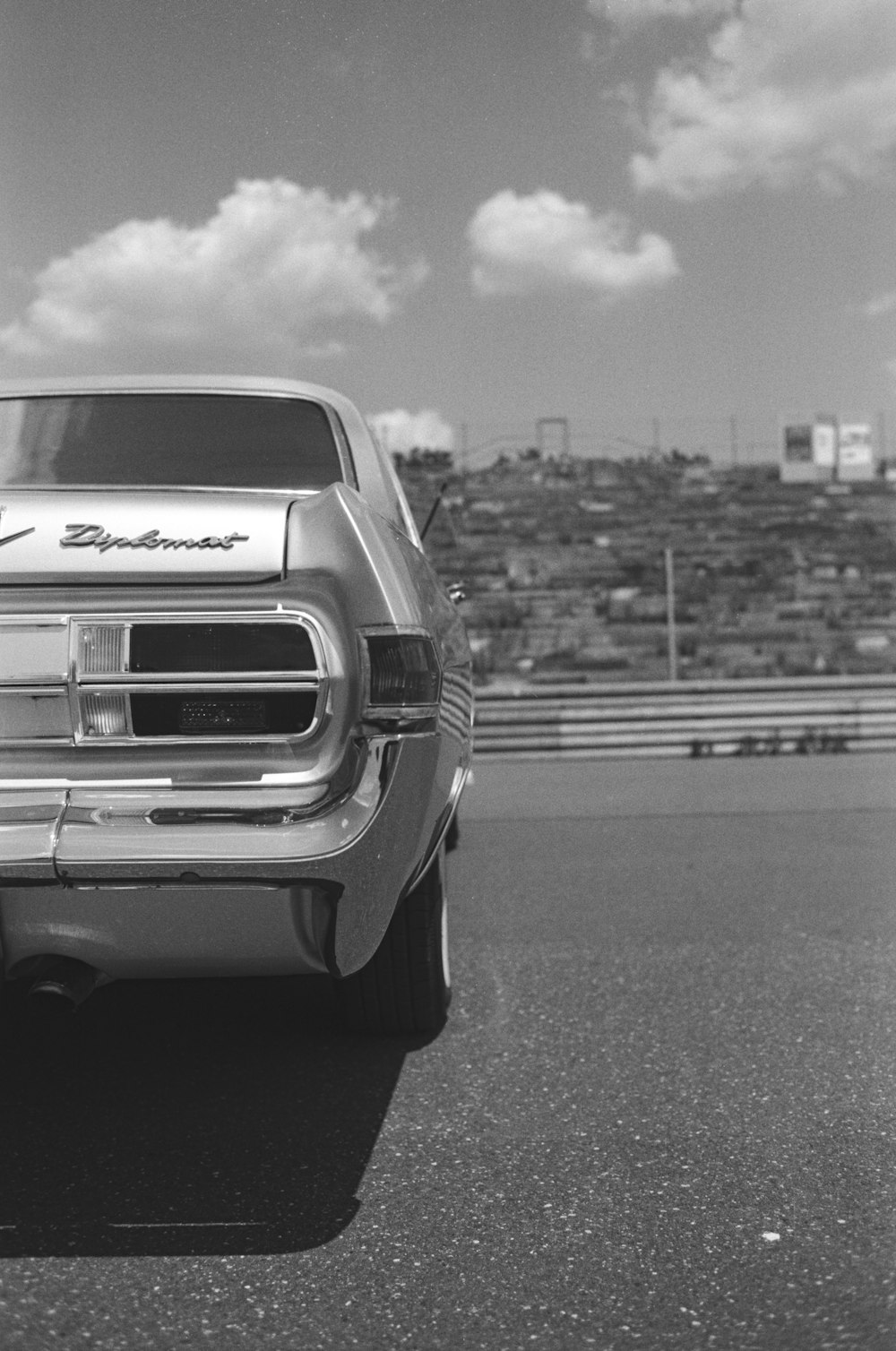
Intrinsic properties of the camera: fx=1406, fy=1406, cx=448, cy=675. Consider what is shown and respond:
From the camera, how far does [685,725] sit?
11.9 m

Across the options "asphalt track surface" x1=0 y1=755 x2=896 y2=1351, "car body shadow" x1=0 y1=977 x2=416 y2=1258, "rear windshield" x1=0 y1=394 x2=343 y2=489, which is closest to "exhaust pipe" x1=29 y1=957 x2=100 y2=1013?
"car body shadow" x1=0 y1=977 x2=416 y2=1258

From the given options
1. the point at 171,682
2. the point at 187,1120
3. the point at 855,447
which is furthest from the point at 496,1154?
the point at 855,447

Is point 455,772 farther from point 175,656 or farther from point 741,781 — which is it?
point 741,781

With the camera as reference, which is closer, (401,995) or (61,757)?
(61,757)

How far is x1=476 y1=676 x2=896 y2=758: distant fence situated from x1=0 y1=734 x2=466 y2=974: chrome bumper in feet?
30.3

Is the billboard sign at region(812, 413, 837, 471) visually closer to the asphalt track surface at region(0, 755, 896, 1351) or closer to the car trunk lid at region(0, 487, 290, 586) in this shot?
the asphalt track surface at region(0, 755, 896, 1351)

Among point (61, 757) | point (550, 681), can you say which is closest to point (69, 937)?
point (61, 757)

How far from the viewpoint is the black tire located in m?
3.37

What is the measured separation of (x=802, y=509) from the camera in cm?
2508

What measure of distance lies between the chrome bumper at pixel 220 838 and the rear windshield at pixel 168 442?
120cm

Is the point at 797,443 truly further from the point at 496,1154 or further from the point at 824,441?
the point at 496,1154

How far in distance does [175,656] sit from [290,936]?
0.55m

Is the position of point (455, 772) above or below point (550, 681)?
above

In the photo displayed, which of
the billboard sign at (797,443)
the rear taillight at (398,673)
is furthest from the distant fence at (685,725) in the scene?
the billboard sign at (797,443)
